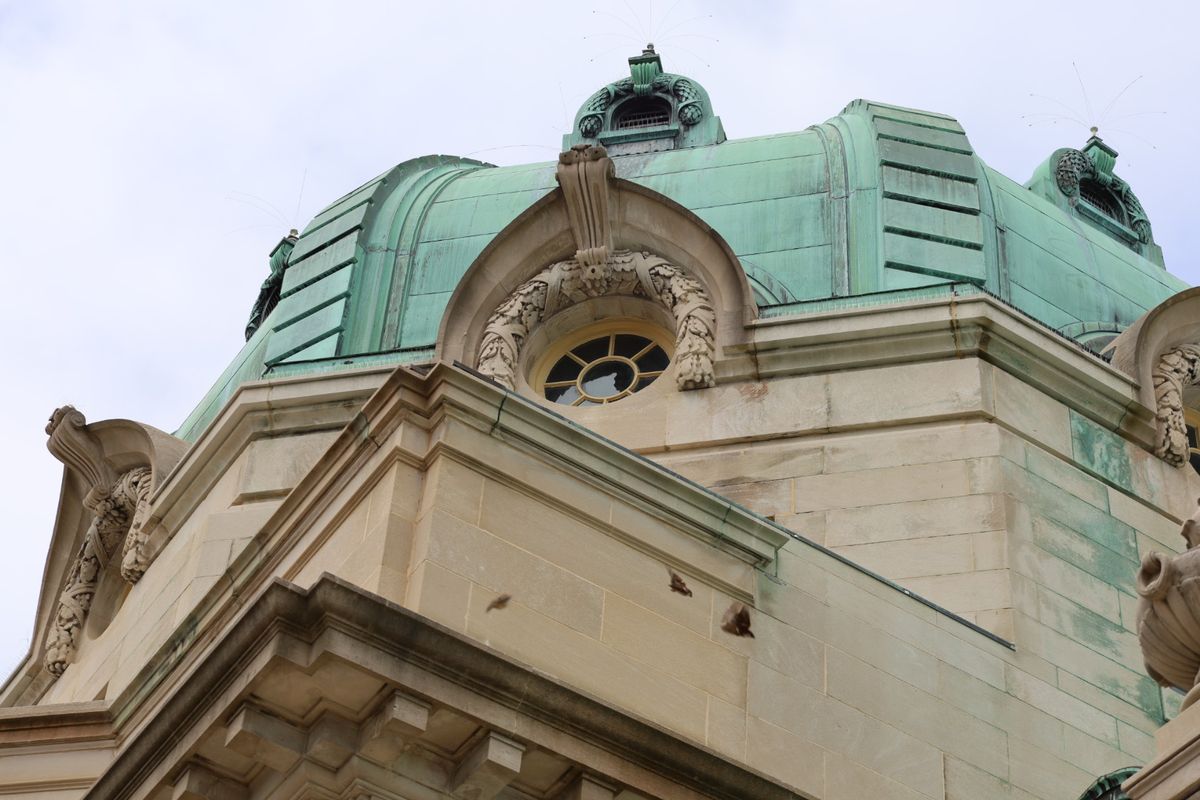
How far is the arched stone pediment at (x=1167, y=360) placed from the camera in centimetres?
2403

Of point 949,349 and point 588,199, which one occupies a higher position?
point 588,199

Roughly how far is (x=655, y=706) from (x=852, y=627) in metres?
2.32

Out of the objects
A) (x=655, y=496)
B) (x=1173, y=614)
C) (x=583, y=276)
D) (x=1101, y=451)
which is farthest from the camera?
(x=583, y=276)

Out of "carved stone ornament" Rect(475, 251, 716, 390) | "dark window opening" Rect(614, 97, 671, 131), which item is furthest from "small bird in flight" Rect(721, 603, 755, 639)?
"dark window opening" Rect(614, 97, 671, 131)

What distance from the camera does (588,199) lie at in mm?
25469

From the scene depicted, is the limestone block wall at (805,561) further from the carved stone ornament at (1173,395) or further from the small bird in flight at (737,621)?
the carved stone ornament at (1173,395)

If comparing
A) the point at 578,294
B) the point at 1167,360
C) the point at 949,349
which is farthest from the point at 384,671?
the point at 1167,360

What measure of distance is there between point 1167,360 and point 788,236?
4.60 m

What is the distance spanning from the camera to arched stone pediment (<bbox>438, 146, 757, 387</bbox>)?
2533cm

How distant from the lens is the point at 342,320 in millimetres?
27500

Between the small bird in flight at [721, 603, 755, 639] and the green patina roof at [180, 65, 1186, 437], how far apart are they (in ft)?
28.8

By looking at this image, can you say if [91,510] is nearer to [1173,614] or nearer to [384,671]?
[384,671]

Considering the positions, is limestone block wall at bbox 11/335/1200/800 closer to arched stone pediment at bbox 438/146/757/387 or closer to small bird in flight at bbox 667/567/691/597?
small bird in flight at bbox 667/567/691/597

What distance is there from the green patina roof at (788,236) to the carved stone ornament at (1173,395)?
1.49 m
